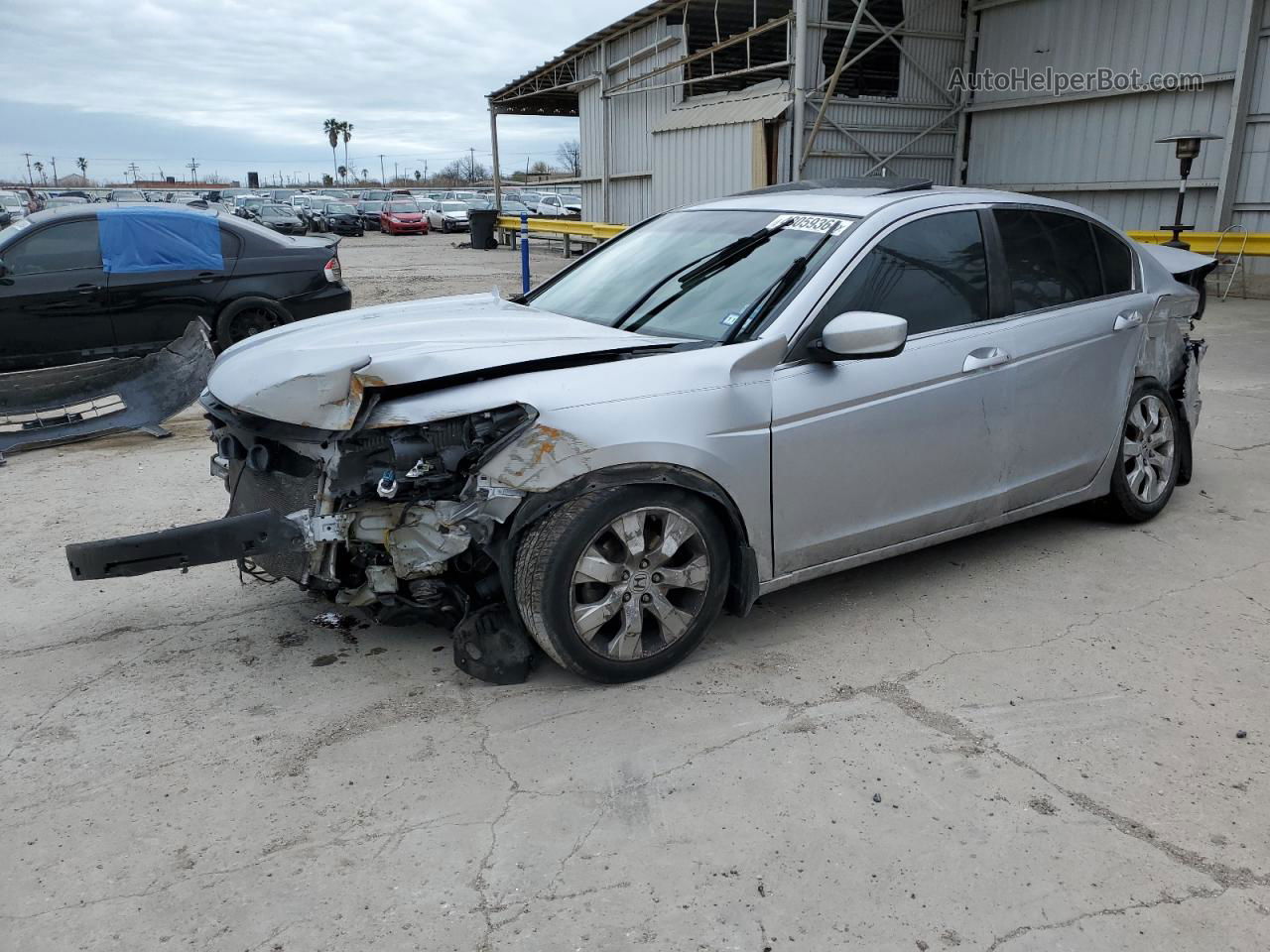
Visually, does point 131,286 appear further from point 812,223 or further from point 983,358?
point 983,358

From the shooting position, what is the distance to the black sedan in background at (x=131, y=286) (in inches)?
322

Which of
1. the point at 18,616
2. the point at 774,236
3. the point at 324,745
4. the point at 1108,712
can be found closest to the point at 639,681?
the point at 324,745

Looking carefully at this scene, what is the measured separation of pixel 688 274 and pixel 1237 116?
13875 millimetres

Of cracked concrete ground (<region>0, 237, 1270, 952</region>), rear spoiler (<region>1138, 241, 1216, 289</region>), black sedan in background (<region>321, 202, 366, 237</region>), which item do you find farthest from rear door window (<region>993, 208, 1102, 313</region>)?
black sedan in background (<region>321, 202, 366, 237</region>)

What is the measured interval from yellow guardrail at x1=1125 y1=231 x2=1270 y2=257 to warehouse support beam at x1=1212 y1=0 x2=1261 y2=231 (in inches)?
16.3

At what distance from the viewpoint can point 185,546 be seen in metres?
3.22

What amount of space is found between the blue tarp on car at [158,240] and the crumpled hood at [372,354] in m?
5.33

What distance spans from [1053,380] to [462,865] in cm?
314

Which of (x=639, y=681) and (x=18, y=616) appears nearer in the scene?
(x=639, y=681)

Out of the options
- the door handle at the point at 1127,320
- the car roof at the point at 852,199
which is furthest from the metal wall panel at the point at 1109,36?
the car roof at the point at 852,199

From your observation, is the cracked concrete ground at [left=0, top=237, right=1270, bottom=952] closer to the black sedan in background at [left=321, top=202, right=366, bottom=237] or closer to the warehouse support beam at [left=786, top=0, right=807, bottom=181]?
the warehouse support beam at [left=786, top=0, right=807, bottom=181]

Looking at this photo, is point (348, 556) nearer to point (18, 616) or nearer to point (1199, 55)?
point (18, 616)

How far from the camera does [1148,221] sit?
1623 cm

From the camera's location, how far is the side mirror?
3.43m
